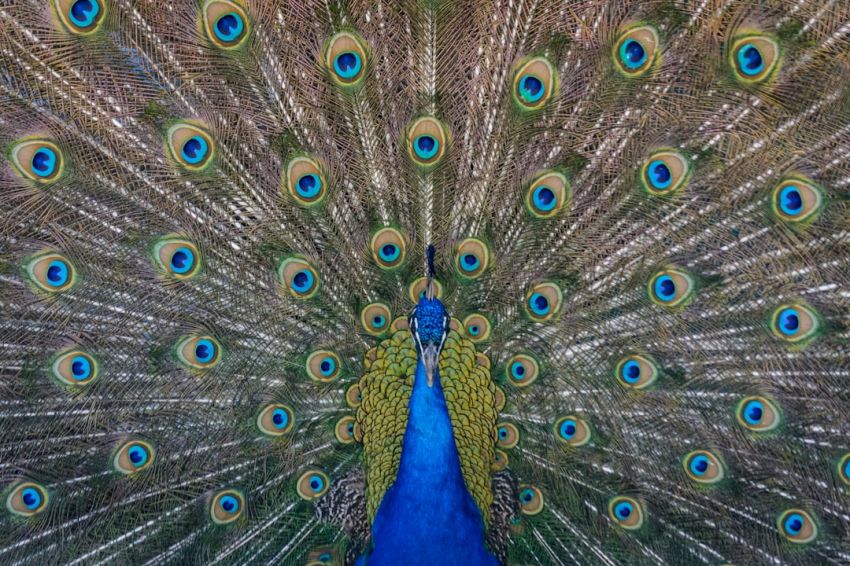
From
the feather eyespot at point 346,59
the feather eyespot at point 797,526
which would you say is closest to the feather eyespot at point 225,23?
the feather eyespot at point 346,59

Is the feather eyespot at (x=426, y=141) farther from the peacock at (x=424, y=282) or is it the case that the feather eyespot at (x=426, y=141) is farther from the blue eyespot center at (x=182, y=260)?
the blue eyespot center at (x=182, y=260)

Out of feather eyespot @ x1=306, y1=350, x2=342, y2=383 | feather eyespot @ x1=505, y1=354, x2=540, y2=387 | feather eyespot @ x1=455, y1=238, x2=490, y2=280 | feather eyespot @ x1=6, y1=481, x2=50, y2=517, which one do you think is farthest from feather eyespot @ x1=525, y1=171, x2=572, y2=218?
feather eyespot @ x1=6, y1=481, x2=50, y2=517

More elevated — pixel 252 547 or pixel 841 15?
pixel 841 15

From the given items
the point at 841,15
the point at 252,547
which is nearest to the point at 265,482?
the point at 252,547

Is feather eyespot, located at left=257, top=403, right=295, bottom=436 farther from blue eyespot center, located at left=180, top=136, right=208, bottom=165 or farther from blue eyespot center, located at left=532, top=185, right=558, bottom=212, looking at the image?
blue eyespot center, located at left=532, top=185, right=558, bottom=212

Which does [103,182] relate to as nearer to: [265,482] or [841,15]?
[265,482]
